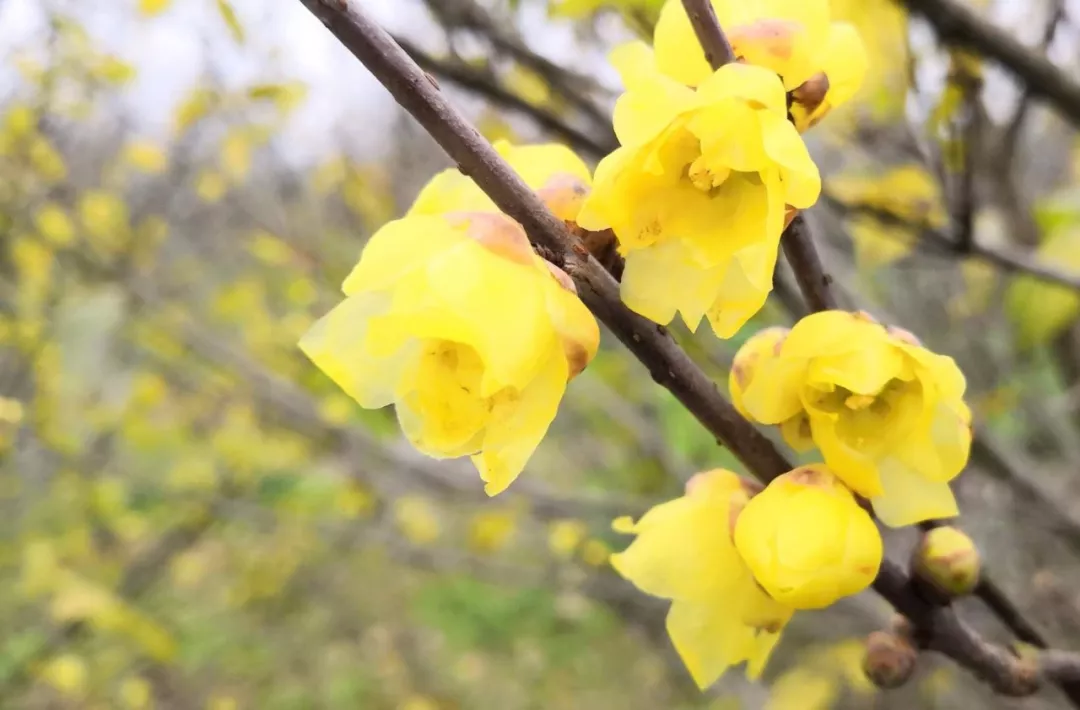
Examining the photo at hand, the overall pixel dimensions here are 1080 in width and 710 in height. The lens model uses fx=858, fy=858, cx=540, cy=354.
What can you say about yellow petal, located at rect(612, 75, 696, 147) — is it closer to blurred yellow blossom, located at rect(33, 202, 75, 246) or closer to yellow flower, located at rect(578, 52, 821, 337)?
yellow flower, located at rect(578, 52, 821, 337)

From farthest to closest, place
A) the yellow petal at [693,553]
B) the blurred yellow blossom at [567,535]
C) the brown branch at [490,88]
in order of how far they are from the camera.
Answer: the blurred yellow blossom at [567,535] → the brown branch at [490,88] → the yellow petal at [693,553]

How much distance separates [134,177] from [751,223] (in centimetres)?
392

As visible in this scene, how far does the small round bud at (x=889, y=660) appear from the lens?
71cm

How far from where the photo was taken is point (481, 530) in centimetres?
342

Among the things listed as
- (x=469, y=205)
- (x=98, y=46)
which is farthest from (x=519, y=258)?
(x=98, y=46)

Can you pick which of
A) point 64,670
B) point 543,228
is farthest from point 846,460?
point 64,670

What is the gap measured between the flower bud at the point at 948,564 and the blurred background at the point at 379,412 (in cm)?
45

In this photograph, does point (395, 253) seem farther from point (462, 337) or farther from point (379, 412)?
point (379, 412)

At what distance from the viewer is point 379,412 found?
2727 mm

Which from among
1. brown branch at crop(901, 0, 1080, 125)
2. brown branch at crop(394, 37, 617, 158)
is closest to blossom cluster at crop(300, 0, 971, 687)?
brown branch at crop(394, 37, 617, 158)

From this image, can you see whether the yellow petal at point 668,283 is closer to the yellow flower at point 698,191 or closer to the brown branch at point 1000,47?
the yellow flower at point 698,191

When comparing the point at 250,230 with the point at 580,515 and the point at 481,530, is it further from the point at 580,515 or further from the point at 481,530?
the point at 580,515

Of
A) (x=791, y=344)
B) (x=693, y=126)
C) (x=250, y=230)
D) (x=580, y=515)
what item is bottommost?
(x=580, y=515)

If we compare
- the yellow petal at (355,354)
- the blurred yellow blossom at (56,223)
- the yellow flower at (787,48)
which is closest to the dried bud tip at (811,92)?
the yellow flower at (787,48)
